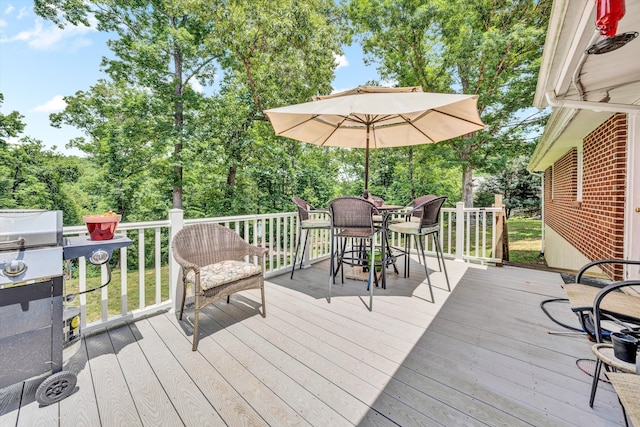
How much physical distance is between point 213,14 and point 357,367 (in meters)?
8.70

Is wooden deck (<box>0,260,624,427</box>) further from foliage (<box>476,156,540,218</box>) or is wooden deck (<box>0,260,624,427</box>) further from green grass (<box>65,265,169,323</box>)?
foliage (<box>476,156,540,218</box>)

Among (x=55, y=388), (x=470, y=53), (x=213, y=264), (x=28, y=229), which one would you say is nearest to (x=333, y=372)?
(x=213, y=264)

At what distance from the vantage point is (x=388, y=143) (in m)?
4.64

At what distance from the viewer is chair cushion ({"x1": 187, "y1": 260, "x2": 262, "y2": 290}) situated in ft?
7.56

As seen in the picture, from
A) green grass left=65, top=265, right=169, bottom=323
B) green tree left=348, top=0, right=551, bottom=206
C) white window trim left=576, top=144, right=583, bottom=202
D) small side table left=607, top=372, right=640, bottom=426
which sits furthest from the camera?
green tree left=348, top=0, right=551, bottom=206

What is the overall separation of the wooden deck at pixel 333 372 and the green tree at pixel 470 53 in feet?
26.9

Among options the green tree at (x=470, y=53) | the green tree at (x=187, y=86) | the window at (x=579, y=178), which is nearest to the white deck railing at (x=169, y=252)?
the window at (x=579, y=178)

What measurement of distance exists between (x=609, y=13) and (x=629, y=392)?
1545 mm

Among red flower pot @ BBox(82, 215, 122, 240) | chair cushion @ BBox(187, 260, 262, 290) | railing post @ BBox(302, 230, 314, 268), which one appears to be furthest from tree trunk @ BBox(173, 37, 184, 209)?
red flower pot @ BBox(82, 215, 122, 240)

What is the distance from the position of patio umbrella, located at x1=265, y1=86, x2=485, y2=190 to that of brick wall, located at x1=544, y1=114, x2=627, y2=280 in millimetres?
1591

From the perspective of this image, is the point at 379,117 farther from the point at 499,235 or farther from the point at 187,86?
Result: the point at 187,86

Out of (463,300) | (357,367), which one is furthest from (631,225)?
(357,367)

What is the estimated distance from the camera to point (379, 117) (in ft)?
12.7

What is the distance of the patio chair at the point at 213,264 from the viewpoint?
2262mm
